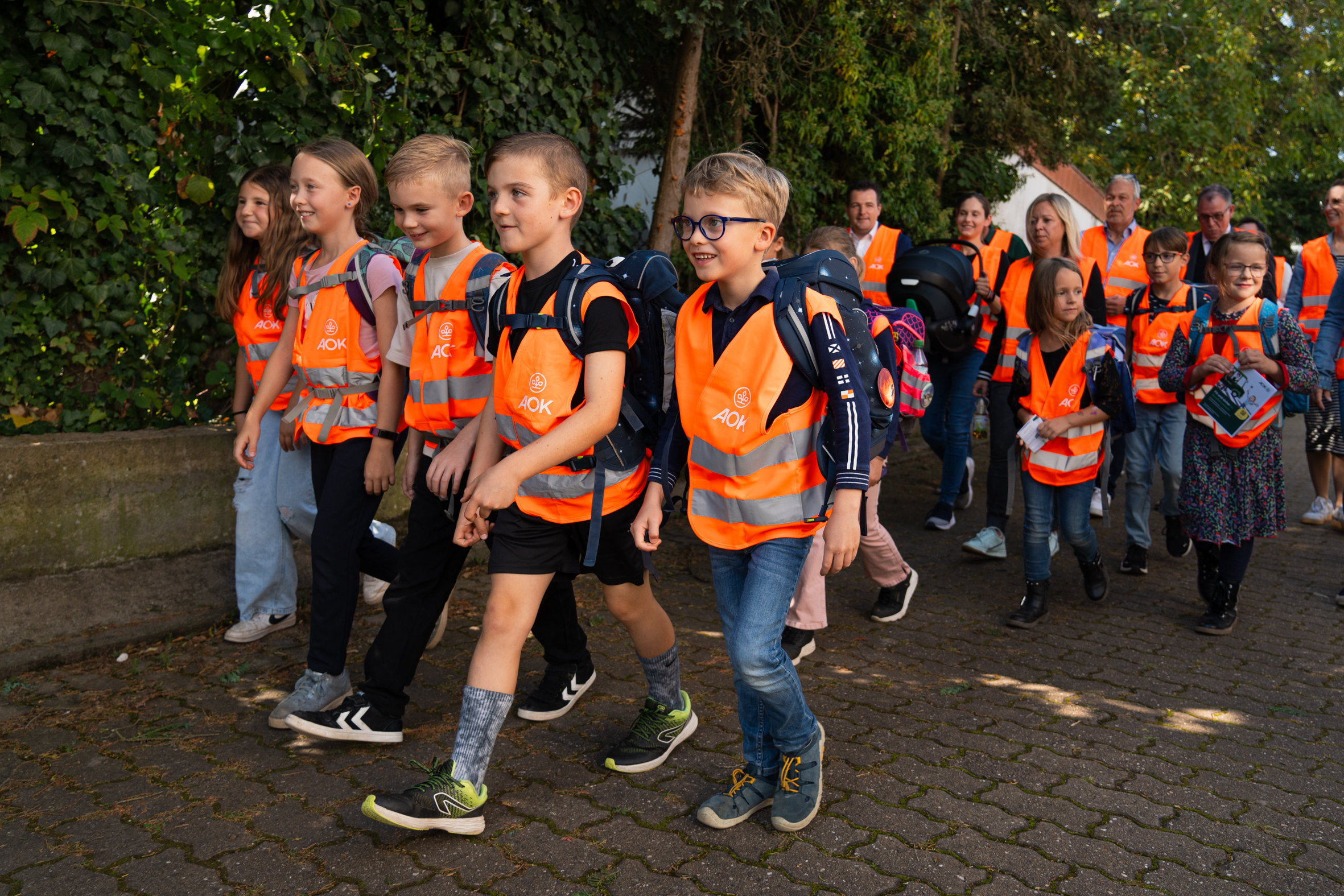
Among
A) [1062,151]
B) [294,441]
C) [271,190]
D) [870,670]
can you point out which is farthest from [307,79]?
[1062,151]

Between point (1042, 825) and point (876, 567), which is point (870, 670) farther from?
point (1042, 825)

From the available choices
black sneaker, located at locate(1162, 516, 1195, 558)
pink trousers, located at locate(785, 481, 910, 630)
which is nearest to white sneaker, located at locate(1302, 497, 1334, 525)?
black sneaker, located at locate(1162, 516, 1195, 558)

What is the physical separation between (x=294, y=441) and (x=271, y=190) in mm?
1092

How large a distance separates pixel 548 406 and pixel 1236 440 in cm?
390

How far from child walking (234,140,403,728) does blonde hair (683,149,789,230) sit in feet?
4.61

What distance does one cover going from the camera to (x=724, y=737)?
12.7 feet

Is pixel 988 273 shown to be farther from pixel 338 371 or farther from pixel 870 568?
pixel 338 371

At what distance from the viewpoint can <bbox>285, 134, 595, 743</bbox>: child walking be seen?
11.5 ft

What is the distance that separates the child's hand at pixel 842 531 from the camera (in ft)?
9.38

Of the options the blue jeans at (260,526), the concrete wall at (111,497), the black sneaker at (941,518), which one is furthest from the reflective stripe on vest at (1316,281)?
the concrete wall at (111,497)

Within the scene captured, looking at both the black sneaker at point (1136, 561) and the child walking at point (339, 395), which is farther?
the black sneaker at point (1136, 561)

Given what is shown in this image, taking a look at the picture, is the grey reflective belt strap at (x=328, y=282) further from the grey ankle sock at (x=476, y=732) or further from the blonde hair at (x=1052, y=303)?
the blonde hair at (x=1052, y=303)

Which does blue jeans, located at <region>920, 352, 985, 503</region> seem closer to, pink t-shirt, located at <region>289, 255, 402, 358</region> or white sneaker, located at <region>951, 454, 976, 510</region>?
white sneaker, located at <region>951, 454, 976, 510</region>

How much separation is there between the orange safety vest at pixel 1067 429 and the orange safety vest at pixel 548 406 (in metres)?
2.90
